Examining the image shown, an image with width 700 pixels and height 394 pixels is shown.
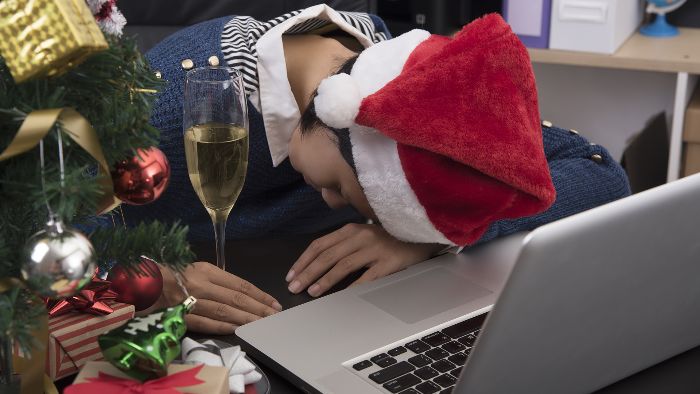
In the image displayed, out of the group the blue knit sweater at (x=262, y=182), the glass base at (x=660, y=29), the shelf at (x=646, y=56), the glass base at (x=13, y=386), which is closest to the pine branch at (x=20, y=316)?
the glass base at (x=13, y=386)

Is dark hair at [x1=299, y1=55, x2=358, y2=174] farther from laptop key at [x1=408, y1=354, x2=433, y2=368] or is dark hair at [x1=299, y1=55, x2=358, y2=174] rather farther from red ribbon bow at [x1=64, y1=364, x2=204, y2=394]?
red ribbon bow at [x1=64, y1=364, x2=204, y2=394]

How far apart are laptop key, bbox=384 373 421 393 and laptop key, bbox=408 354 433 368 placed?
22 millimetres

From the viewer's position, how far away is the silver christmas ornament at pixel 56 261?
1.64 ft

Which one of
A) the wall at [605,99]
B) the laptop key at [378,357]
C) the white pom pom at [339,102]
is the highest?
the white pom pom at [339,102]

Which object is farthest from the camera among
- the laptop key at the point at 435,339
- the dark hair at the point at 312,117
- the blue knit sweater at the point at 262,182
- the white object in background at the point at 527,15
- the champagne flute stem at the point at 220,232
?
the white object in background at the point at 527,15

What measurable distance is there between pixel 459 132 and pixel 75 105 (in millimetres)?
412

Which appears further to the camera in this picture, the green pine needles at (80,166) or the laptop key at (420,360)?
the laptop key at (420,360)

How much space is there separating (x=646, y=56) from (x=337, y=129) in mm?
1482

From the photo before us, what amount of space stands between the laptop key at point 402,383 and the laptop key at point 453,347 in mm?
64

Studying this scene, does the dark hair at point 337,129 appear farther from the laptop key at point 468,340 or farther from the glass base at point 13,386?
the glass base at point 13,386

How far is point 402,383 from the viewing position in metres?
0.75

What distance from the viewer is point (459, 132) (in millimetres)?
853

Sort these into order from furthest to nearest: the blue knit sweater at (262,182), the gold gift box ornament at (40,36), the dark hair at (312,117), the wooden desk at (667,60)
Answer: the wooden desk at (667,60)
the blue knit sweater at (262,182)
the dark hair at (312,117)
the gold gift box ornament at (40,36)

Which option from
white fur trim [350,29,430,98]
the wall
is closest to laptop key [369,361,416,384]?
white fur trim [350,29,430,98]
